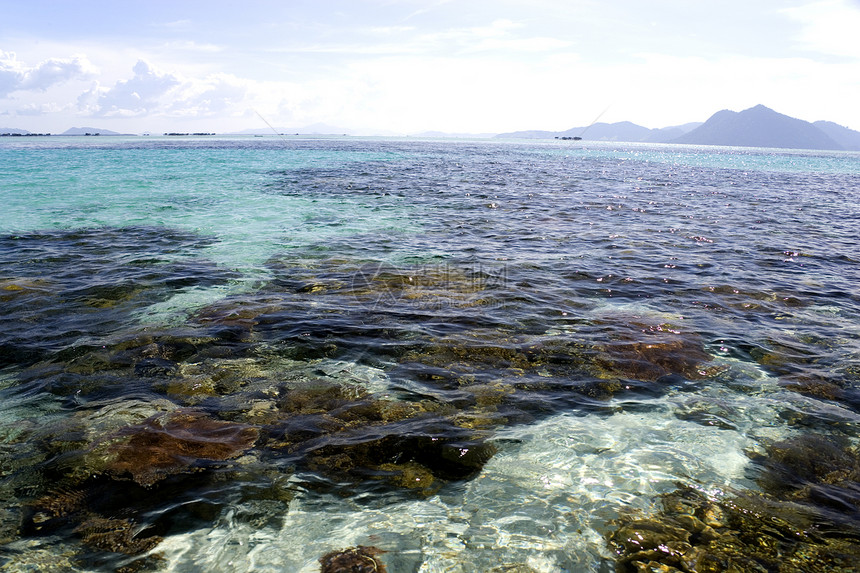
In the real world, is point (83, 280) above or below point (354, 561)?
above

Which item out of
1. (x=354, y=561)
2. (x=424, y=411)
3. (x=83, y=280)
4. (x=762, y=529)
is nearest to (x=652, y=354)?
(x=762, y=529)

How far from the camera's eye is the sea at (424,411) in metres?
4.41

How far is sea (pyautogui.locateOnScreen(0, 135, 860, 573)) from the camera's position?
14.5ft

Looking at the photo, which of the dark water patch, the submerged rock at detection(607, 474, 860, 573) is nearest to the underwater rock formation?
the submerged rock at detection(607, 474, 860, 573)

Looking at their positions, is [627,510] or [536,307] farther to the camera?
[536,307]

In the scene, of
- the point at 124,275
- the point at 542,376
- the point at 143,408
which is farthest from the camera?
the point at 124,275

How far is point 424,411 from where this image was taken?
650cm

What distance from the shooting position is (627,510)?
4.85m

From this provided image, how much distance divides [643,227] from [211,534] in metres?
21.0

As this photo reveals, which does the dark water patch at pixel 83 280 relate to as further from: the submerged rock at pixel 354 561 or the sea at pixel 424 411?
the submerged rock at pixel 354 561

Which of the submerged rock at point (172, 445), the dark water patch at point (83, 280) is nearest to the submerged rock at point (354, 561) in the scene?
the submerged rock at point (172, 445)

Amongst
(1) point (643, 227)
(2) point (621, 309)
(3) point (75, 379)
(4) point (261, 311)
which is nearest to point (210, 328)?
(4) point (261, 311)

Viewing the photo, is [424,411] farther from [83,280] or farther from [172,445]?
[83,280]

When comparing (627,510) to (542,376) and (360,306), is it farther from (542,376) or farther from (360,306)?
(360,306)
